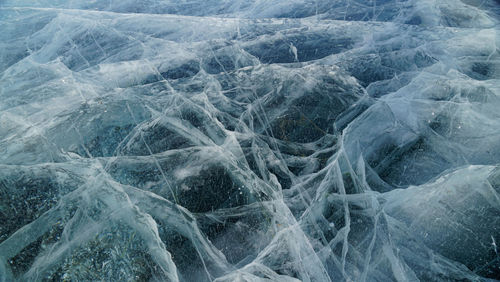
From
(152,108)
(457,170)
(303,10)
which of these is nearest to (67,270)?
(152,108)

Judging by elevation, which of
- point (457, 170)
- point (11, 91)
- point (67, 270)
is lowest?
point (457, 170)

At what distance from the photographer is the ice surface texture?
1.55 meters

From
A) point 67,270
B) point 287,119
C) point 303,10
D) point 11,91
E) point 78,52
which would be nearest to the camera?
point 67,270

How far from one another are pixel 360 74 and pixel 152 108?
233cm

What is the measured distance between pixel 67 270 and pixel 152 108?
1.57 metres

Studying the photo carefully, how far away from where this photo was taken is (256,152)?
7.38ft

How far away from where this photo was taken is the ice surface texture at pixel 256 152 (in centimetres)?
155

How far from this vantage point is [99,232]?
155cm

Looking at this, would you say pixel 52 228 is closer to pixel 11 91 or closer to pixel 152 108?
pixel 152 108

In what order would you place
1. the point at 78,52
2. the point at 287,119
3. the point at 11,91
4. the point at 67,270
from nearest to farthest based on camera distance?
the point at 67,270, the point at 287,119, the point at 11,91, the point at 78,52

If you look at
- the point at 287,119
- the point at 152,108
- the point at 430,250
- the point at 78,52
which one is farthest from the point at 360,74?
the point at 78,52

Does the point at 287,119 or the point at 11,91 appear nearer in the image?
the point at 287,119

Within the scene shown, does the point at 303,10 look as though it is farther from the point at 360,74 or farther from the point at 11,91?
the point at 11,91

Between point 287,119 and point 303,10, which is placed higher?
point 303,10
